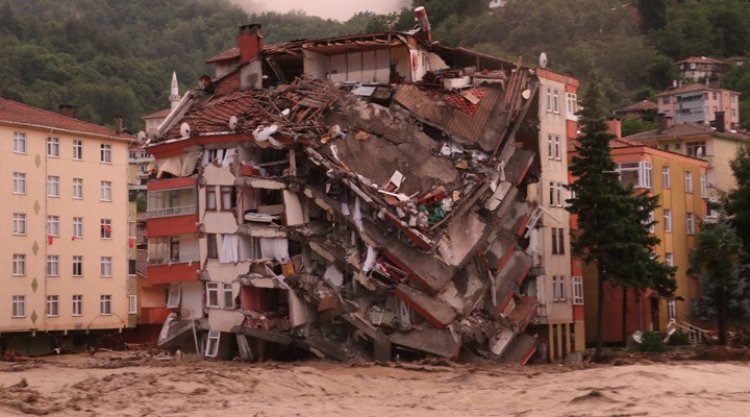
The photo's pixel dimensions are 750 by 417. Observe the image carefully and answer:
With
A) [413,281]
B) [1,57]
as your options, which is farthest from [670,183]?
[1,57]

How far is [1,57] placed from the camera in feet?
648

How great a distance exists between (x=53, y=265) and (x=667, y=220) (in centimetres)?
3525

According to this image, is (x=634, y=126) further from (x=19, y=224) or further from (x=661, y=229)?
(x=19, y=224)

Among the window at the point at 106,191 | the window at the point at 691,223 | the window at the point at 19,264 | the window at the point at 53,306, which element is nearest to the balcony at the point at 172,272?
the window at the point at 19,264

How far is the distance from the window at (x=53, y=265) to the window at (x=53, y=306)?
1.34 m

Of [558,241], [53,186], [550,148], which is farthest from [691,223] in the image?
[53,186]

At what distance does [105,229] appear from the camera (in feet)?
322

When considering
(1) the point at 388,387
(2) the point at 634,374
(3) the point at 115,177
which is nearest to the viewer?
(2) the point at 634,374

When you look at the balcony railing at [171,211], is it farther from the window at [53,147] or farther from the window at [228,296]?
the window at [53,147]

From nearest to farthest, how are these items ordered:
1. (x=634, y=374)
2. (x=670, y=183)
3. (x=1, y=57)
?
(x=634, y=374)
(x=670, y=183)
(x=1, y=57)

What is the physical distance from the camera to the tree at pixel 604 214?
72.2 metres

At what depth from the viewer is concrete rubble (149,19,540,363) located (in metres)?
63.5

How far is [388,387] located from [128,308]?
151 ft

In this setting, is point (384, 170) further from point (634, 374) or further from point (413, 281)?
point (634, 374)
